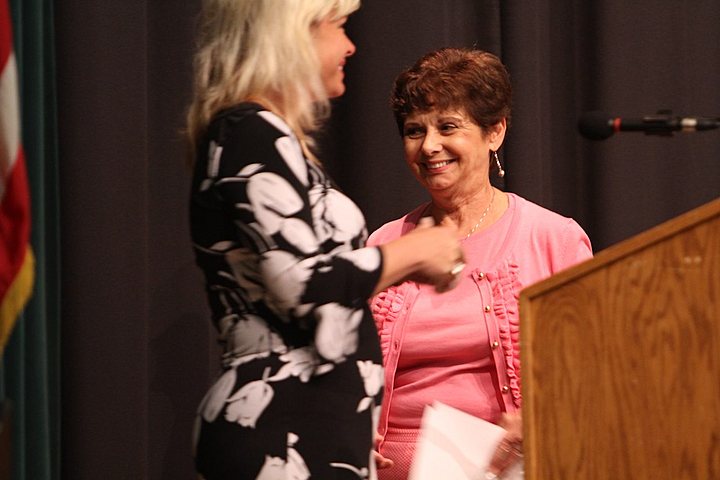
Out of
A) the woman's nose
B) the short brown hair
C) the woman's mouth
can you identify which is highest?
the short brown hair

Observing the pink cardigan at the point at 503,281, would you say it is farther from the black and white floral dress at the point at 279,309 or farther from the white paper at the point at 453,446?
the black and white floral dress at the point at 279,309

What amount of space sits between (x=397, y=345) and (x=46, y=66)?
3.78 feet

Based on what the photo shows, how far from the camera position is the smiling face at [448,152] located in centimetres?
259

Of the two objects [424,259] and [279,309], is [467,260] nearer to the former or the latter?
[424,259]

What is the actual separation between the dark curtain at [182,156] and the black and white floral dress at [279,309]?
1.22 metres

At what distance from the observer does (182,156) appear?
113 inches

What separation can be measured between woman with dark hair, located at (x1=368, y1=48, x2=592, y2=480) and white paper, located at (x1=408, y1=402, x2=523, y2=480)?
0.21 meters

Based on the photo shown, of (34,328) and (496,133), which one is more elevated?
(496,133)

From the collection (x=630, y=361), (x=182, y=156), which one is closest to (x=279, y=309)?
(x=630, y=361)

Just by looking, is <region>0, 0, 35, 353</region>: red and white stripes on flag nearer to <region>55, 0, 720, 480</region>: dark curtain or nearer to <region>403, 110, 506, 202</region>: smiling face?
<region>55, 0, 720, 480</region>: dark curtain

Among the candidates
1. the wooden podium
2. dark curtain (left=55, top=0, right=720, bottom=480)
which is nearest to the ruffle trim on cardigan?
the wooden podium

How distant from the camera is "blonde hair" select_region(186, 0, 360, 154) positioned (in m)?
1.59

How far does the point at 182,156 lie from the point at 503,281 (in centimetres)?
98

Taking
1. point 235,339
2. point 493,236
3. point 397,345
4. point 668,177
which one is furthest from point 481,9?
point 235,339
